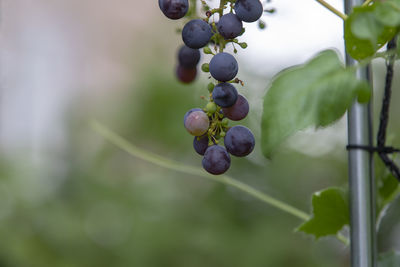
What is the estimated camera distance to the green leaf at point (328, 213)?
395mm

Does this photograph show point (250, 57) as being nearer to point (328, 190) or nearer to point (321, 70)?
point (328, 190)

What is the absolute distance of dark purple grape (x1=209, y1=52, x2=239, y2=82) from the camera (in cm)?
28

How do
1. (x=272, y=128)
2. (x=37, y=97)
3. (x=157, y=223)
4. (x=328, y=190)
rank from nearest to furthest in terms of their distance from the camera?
1. (x=272, y=128)
2. (x=328, y=190)
3. (x=157, y=223)
4. (x=37, y=97)

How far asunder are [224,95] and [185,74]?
0.63ft

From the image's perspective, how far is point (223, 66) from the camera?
0.28 metres

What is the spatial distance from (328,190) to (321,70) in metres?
0.18

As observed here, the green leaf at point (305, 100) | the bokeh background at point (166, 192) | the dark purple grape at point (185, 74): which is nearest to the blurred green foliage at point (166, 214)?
the bokeh background at point (166, 192)

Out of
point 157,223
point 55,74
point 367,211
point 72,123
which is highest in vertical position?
point 55,74

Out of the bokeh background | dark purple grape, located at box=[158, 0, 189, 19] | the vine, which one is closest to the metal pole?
the vine

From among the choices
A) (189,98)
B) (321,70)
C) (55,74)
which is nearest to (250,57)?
(189,98)

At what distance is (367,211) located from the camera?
32cm

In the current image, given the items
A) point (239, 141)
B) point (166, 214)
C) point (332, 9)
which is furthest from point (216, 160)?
point (166, 214)

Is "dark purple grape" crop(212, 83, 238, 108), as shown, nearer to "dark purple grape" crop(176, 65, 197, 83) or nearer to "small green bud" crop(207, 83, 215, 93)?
"small green bud" crop(207, 83, 215, 93)

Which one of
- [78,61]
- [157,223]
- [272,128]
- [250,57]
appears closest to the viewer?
[272,128]
